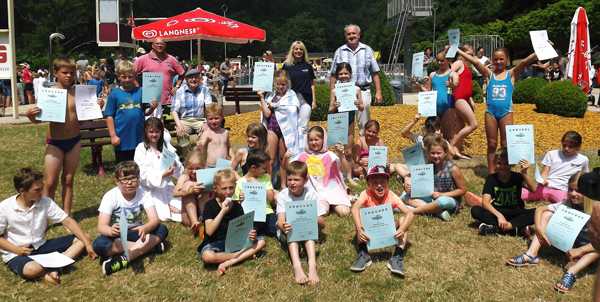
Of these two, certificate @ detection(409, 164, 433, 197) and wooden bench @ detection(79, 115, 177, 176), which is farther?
wooden bench @ detection(79, 115, 177, 176)

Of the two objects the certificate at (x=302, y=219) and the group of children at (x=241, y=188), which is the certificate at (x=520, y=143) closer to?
the group of children at (x=241, y=188)

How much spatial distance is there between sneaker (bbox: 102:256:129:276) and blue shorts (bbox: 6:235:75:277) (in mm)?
453

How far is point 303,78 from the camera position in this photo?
22.7 feet

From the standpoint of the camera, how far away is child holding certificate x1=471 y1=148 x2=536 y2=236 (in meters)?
5.38

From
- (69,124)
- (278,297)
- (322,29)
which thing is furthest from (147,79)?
(322,29)

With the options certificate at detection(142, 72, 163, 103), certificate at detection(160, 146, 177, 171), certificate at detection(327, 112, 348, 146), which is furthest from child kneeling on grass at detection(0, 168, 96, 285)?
certificate at detection(327, 112, 348, 146)

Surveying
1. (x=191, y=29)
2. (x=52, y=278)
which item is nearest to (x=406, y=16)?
(x=191, y=29)

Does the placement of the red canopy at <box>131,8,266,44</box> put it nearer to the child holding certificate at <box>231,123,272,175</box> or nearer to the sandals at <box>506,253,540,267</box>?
the child holding certificate at <box>231,123,272,175</box>

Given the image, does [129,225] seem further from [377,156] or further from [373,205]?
[377,156]

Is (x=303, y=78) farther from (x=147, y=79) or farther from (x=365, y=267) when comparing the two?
(x=365, y=267)

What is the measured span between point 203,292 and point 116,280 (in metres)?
0.82

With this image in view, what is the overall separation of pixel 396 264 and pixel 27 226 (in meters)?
3.19

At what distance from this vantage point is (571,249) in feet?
15.2

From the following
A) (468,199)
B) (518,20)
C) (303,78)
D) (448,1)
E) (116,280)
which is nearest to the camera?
(116,280)
